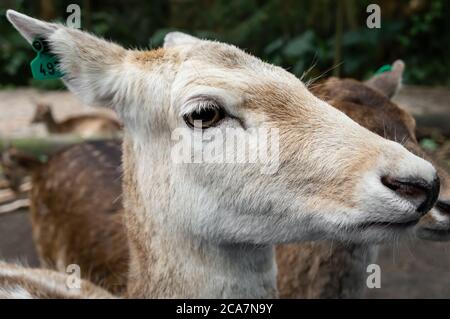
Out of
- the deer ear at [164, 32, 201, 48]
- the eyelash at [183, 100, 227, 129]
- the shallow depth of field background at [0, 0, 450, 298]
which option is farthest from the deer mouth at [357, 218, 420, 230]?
the shallow depth of field background at [0, 0, 450, 298]

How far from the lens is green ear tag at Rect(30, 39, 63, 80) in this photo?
8.58ft

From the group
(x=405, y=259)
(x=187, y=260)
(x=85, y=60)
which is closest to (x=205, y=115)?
(x=85, y=60)

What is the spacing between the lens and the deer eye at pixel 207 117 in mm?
2449

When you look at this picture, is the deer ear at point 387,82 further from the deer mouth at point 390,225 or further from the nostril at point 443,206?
the deer mouth at point 390,225

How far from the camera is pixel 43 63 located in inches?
105

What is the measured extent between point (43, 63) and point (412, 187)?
A: 5.25ft

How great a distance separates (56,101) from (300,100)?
10577mm

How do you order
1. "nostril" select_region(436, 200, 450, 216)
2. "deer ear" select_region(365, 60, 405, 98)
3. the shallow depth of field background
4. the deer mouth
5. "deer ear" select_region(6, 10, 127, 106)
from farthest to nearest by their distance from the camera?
the shallow depth of field background < "deer ear" select_region(365, 60, 405, 98) < "nostril" select_region(436, 200, 450, 216) < "deer ear" select_region(6, 10, 127, 106) < the deer mouth

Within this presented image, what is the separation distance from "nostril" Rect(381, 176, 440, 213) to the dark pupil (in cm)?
71

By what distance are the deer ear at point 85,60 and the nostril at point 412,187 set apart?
49.4 inches

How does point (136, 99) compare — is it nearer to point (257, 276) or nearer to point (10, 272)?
point (257, 276)

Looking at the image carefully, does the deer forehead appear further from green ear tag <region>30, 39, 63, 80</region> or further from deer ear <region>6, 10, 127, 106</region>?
green ear tag <region>30, 39, 63, 80</region>

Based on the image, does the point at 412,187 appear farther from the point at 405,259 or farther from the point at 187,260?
the point at 405,259
